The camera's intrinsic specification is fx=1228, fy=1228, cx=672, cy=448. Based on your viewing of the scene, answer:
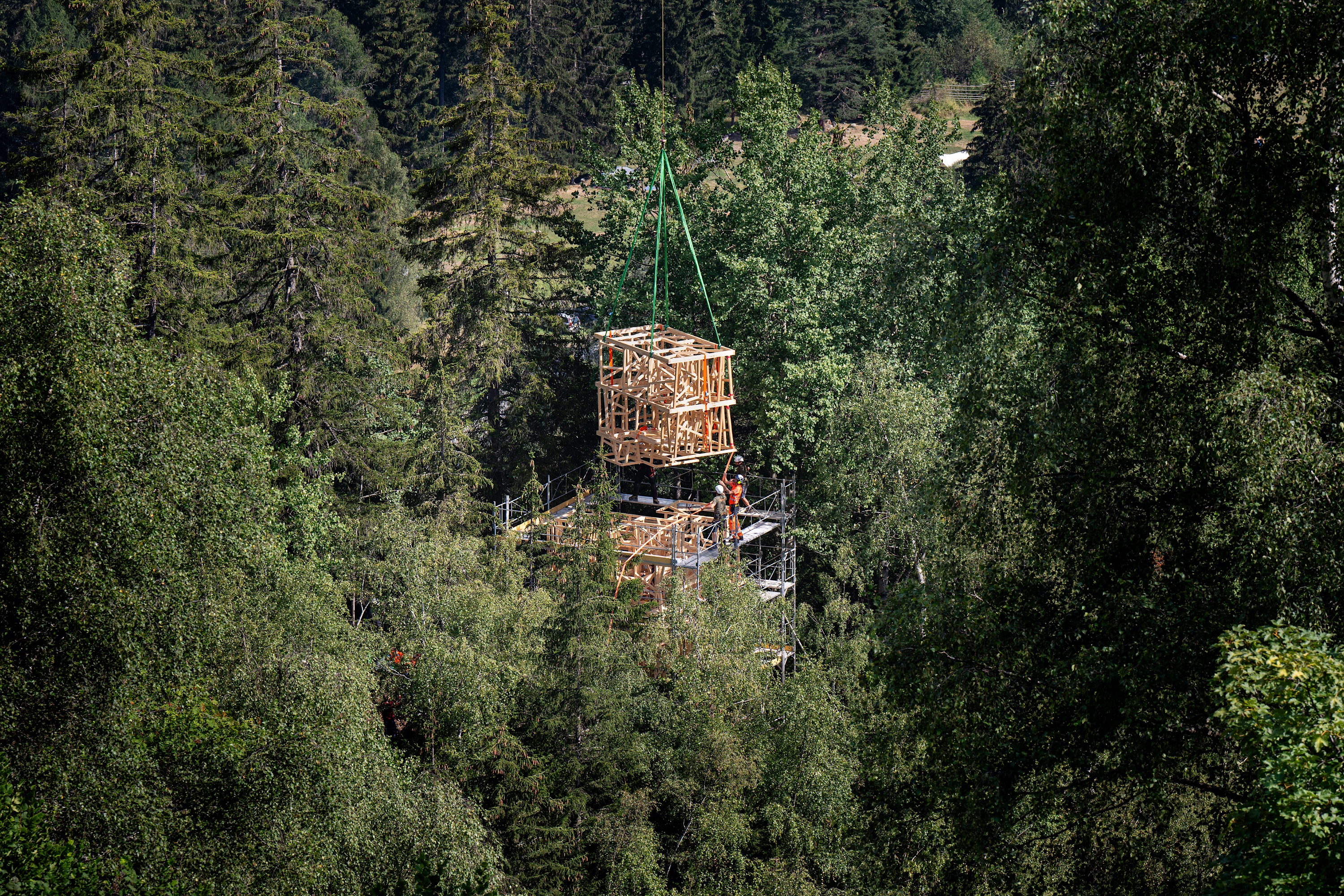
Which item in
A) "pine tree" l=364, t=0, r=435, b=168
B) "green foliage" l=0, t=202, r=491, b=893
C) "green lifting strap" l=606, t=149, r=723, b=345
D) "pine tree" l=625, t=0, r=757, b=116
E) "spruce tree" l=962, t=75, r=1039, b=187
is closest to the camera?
"green foliage" l=0, t=202, r=491, b=893

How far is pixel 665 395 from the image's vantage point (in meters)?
28.6

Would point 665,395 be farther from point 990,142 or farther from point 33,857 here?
point 990,142

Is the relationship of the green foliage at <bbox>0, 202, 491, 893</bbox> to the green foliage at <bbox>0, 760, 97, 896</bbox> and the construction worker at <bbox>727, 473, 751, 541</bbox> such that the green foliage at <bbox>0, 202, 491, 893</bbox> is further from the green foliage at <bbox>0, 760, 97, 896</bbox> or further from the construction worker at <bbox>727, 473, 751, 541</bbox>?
the construction worker at <bbox>727, 473, 751, 541</bbox>

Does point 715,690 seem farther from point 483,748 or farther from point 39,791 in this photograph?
point 39,791

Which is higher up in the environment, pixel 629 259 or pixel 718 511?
pixel 629 259

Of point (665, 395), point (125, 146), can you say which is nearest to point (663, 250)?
point (665, 395)

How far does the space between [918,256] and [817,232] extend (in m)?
17.8

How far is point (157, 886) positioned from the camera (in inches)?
597

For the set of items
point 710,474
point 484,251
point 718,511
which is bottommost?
point 710,474

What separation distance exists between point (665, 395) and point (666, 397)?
0.05 m

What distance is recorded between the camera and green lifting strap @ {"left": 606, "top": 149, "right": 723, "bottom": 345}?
30.6m

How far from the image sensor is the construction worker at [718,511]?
2928 cm

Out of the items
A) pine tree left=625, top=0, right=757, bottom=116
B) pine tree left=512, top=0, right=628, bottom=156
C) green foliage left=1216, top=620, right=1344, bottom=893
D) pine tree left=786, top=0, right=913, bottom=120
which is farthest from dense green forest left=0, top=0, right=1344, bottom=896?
pine tree left=512, top=0, right=628, bottom=156

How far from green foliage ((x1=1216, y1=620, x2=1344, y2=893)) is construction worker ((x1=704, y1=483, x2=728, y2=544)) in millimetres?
18116
